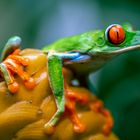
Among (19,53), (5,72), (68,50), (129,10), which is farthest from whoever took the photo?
(129,10)

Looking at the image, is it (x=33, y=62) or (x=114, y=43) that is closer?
(x=33, y=62)

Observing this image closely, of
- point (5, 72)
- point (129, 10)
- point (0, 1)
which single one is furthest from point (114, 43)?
point (0, 1)

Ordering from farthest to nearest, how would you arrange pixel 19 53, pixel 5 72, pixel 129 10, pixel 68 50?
pixel 129 10 → pixel 68 50 → pixel 19 53 → pixel 5 72

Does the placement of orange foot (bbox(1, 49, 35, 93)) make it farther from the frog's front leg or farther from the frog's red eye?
the frog's red eye

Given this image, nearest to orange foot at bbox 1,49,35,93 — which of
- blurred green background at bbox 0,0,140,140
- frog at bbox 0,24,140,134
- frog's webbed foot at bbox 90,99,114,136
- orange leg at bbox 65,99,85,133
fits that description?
frog at bbox 0,24,140,134

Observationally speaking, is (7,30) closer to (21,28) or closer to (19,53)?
(21,28)

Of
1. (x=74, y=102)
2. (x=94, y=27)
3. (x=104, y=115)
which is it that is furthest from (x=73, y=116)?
(x=94, y=27)
